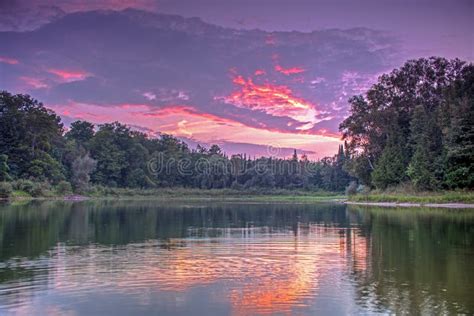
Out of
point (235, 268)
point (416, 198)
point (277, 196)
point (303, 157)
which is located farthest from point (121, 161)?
point (235, 268)

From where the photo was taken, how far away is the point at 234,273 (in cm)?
1939

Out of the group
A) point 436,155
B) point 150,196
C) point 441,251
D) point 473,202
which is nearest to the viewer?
point 441,251

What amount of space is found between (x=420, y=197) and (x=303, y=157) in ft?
400

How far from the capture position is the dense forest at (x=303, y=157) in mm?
80750

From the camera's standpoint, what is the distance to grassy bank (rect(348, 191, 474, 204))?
68.8 m

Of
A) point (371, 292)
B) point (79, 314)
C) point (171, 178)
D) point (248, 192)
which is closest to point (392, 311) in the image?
point (371, 292)

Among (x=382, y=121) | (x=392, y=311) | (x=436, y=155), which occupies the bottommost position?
(x=392, y=311)

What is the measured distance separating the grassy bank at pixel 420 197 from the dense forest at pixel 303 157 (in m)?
1.95

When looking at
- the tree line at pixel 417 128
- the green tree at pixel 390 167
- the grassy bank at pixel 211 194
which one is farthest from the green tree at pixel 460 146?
the grassy bank at pixel 211 194

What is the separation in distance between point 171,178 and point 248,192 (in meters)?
24.9

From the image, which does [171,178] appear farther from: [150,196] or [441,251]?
Result: [441,251]

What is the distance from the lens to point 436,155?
3280 inches

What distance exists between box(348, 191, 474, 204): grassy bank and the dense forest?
1.95 m

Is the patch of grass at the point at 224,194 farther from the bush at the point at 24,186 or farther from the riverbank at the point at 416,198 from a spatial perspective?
the riverbank at the point at 416,198
